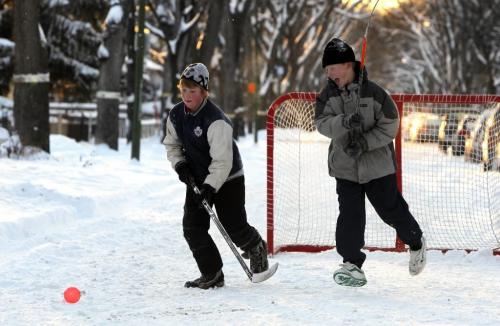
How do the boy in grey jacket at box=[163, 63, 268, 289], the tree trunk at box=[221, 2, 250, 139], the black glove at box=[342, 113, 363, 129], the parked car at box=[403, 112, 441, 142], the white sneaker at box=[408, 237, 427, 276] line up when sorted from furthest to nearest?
the tree trunk at box=[221, 2, 250, 139]
the parked car at box=[403, 112, 441, 142]
the white sneaker at box=[408, 237, 427, 276]
the boy in grey jacket at box=[163, 63, 268, 289]
the black glove at box=[342, 113, 363, 129]

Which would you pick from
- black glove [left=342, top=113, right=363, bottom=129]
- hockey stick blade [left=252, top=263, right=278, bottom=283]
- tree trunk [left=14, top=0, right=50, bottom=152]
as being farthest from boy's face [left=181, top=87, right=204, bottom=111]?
tree trunk [left=14, top=0, right=50, bottom=152]

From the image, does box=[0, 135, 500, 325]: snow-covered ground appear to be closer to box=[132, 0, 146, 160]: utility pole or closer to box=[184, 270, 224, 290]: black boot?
box=[184, 270, 224, 290]: black boot

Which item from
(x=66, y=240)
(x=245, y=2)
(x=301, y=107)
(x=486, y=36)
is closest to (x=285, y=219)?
(x=301, y=107)

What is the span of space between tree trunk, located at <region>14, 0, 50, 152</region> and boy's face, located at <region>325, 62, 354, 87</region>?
9.88 meters

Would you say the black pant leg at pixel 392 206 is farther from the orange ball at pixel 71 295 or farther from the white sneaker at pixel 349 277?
the orange ball at pixel 71 295

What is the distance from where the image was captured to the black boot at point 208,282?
20.5 ft

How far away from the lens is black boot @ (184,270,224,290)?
6.25m

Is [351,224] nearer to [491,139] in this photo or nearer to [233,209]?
[233,209]

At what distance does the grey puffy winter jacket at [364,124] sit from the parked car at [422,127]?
246cm

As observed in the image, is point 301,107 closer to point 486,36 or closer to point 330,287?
point 330,287

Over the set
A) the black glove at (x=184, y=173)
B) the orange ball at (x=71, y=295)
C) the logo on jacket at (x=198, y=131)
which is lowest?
the orange ball at (x=71, y=295)

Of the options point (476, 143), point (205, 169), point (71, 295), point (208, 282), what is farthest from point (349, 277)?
point (476, 143)

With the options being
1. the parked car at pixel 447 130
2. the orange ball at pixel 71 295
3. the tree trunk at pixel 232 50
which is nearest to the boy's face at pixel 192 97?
the orange ball at pixel 71 295

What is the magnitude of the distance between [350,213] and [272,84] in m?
36.1
